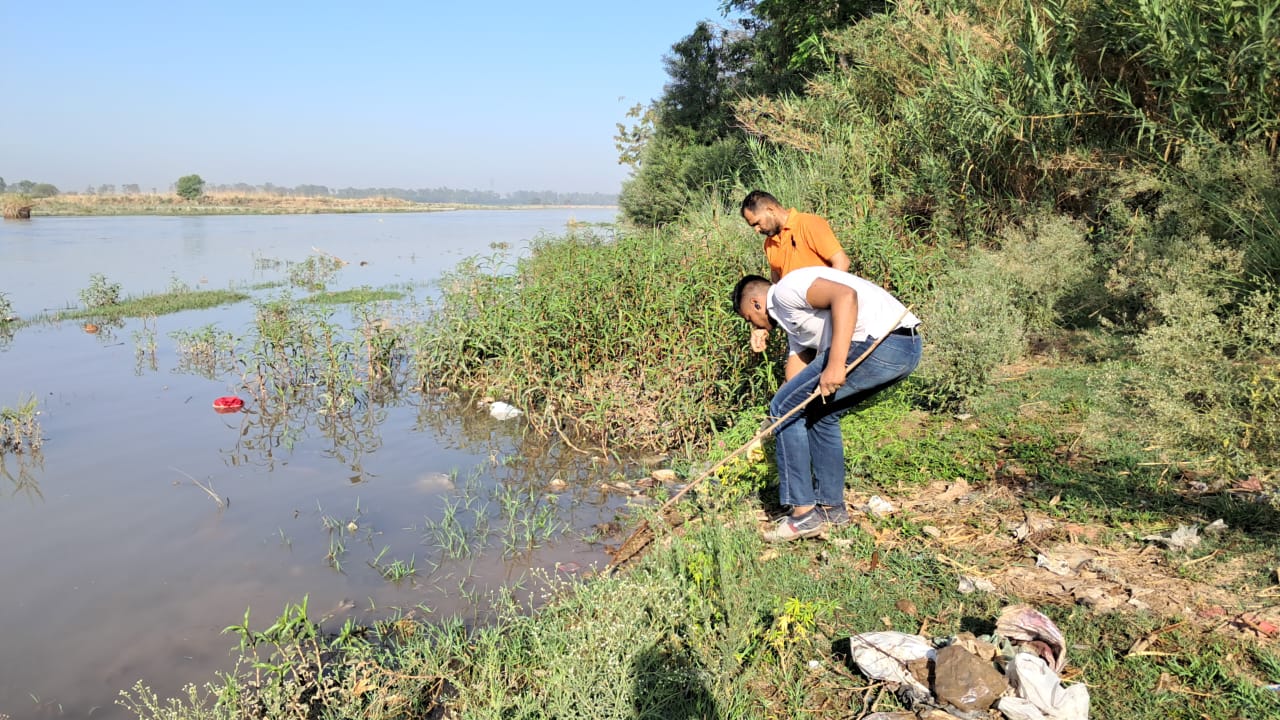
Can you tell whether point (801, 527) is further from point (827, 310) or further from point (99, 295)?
point (99, 295)

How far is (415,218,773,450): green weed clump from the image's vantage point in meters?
5.94

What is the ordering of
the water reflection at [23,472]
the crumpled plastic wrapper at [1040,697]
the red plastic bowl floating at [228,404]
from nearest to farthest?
the crumpled plastic wrapper at [1040,697]
the water reflection at [23,472]
the red plastic bowl floating at [228,404]

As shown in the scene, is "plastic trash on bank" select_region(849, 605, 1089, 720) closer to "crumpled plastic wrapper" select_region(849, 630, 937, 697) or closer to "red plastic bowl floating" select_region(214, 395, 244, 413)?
"crumpled plastic wrapper" select_region(849, 630, 937, 697)

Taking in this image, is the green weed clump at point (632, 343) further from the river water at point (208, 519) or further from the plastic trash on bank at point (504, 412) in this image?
the river water at point (208, 519)

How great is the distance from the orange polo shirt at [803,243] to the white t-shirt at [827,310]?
1000 mm

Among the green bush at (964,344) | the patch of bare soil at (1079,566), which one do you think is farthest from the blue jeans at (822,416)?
the green bush at (964,344)

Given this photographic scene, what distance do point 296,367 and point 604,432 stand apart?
3915 millimetres

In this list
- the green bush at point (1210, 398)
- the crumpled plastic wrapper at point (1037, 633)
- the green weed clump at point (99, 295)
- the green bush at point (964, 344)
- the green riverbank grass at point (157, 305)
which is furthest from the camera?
the green weed clump at point (99, 295)

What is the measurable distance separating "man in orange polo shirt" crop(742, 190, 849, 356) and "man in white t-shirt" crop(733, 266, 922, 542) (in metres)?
0.68

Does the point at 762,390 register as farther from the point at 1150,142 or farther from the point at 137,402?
the point at 137,402

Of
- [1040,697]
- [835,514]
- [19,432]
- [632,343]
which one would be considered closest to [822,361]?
[835,514]

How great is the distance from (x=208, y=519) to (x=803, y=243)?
4.14 metres

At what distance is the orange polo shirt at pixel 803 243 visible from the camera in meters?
4.62

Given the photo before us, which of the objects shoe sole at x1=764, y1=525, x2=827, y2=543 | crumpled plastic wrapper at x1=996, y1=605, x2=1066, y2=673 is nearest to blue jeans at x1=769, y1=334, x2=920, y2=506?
shoe sole at x1=764, y1=525, x2=827, y2=543
